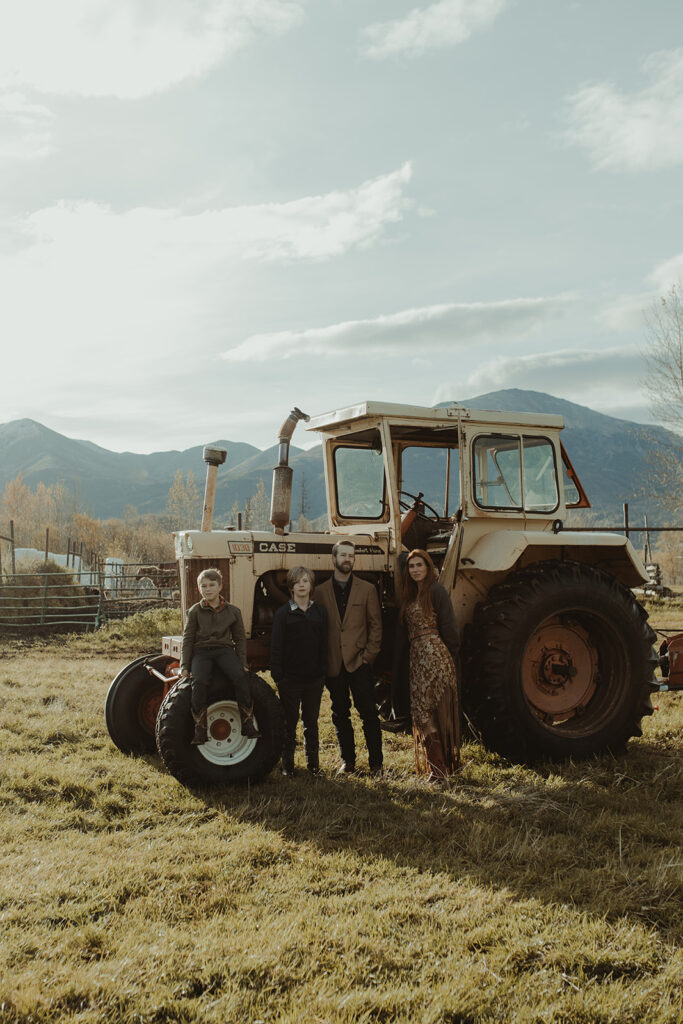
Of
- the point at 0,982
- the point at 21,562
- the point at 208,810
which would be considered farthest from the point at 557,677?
the point at 21,562

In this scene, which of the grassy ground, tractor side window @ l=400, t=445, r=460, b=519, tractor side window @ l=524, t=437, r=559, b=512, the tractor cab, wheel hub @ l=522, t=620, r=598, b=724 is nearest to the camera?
the grassy ground

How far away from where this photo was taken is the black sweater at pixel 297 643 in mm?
5430

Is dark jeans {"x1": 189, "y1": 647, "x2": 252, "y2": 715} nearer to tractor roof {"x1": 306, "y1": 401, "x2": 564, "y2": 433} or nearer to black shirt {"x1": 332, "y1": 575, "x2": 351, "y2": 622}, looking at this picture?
black shirt {"x1": 332, "y1": 575, "x2": 351, "y2": 622}

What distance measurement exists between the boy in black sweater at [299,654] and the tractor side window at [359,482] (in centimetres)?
139

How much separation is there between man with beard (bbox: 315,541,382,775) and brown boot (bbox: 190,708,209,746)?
3.12 ft

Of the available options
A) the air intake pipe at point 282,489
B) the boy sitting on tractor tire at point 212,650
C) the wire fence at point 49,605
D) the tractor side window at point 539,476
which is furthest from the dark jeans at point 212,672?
the wire fence at point 49,605

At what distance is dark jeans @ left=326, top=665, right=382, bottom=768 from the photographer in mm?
5613

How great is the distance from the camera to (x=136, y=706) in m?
6.41

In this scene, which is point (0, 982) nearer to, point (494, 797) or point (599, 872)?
point (599, 872)

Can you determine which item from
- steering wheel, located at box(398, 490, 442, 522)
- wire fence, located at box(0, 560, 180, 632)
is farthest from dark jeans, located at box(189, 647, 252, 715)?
wire fence, located at box(0, 560, 180, 632)

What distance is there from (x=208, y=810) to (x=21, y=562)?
1908 centimetres

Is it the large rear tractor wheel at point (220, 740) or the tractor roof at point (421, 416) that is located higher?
the tractor roof at point (421, 416)

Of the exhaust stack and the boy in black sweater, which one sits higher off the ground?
the exhaust stack

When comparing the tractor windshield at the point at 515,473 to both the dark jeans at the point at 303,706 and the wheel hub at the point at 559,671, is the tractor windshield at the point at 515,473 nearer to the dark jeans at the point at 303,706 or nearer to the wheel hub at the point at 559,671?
the wheel hub at the point at 559,671
